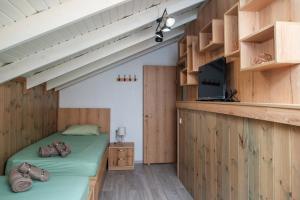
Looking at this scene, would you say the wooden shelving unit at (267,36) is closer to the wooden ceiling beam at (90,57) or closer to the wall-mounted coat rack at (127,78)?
the wooden ceiling beam at (90,57)

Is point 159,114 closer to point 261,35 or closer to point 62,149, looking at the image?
point 62,149

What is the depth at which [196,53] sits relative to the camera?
317 cm

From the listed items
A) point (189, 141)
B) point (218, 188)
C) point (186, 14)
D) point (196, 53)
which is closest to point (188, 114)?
point (189, 141)

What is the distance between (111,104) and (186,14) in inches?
96.1

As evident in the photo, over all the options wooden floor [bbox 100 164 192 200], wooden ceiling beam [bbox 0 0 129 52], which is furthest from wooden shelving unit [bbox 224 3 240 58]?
wooden floor [bbox 100 164 192 200]

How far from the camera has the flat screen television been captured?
231cm

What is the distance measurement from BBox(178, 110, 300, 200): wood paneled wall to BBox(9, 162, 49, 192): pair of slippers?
160 centimetres

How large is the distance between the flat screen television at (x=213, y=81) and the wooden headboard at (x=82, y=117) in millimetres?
2650

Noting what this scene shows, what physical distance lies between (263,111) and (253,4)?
796 millimetres

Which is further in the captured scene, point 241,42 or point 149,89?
point 149,89

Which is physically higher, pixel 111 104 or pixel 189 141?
pixel 111 104

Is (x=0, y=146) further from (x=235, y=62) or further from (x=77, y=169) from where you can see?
(x=235, y=62)

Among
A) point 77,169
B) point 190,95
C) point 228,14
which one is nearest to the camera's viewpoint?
point 228,14

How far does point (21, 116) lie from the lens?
10.4 ft
